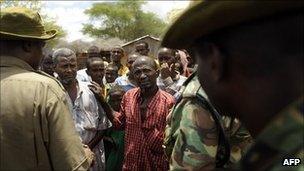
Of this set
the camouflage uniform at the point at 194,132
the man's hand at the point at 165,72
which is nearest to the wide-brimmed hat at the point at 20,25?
the camouflage uniform at the point at 194,132

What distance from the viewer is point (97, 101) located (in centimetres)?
454

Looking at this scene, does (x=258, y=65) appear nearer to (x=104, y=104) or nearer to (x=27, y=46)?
(x=27, y=46)

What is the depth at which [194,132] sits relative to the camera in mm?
1929

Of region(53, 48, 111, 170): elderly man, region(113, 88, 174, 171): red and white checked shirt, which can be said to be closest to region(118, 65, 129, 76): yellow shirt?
region(53, 48, 111, 170): elderly man

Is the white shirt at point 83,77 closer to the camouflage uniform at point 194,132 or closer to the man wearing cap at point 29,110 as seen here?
the man wearing cap at point 29,110

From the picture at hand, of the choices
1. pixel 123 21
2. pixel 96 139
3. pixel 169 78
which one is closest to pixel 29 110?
pixel 96 139

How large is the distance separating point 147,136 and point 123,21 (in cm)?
5357

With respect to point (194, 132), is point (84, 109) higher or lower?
→ lower

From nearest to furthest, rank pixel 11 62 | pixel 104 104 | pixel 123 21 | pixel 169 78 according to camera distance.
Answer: pixel 11 62, pixel 104 104, pixel 169 78, pixel 123 21

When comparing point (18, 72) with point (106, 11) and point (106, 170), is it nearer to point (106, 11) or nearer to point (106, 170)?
point (106, 170)

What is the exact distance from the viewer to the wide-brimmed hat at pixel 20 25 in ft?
8.28

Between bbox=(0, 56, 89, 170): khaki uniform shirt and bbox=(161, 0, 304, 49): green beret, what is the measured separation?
1.35 metres

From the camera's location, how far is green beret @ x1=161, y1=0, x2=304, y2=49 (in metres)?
0.99

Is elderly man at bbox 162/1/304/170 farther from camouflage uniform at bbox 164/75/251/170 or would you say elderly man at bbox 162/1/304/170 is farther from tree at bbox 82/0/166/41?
tree at bbox 82/0/166/41
